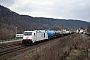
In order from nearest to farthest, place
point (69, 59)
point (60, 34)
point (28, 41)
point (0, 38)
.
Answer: point (69, 59) → point (28, 41) → point (0, 38) → point (60, 34)

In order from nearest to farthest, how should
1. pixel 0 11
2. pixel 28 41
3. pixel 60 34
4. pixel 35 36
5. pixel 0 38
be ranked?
pixel 28 41
pixel 35 36
pixel 0 38
pixel 60 34
pixel 0 11

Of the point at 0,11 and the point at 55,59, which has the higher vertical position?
the point at 0,11

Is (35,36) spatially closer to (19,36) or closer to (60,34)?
(19,36)

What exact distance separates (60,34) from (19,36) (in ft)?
75.6

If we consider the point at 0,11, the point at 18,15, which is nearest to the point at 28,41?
the point at 0,11

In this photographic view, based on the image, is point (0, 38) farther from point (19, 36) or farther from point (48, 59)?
point (48, 59)

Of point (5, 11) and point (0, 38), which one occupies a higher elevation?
point (5, 11)

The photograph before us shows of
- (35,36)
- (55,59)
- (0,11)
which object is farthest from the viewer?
(0,11)

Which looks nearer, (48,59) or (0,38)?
(48,59)

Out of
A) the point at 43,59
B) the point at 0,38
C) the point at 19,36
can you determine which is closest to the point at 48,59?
the point at 43,59

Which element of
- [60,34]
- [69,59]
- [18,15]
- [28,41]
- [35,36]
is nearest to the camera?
[69,59]

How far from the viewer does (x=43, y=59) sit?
12938mm

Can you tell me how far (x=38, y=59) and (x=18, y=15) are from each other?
181993 millimetres

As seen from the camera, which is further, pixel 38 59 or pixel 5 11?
pixel 5 11
